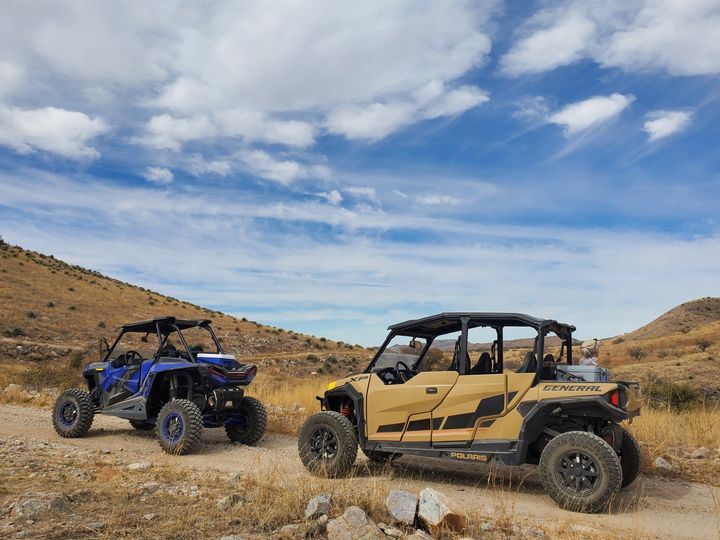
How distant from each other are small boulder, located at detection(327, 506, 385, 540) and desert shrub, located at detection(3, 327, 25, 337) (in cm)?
3529

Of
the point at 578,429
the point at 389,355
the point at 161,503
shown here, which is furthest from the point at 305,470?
the point at 578,429

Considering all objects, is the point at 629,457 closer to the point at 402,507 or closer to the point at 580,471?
the point at 580,471

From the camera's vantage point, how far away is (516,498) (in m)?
6.81

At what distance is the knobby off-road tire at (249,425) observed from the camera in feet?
34.8

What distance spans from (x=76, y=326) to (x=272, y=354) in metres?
14.6

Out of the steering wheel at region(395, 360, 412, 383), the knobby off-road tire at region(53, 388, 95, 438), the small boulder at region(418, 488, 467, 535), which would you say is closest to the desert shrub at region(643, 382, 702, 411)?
the steering wheel at region(395, 360, 412, 383)

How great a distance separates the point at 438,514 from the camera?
516cm

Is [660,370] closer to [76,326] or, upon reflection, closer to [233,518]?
[233,518]

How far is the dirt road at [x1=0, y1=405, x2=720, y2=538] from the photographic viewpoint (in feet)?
19.5

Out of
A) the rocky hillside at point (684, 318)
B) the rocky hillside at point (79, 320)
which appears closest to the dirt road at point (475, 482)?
the rocky hillside at point (79, 320)

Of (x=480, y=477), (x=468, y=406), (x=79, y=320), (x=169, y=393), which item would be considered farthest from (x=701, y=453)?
(x=79, y=320)

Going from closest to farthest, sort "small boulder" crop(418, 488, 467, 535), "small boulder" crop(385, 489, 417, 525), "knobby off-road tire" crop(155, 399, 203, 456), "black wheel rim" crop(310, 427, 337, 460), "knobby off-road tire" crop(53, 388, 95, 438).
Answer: "small boulder" crop(418, 488, 467, 535) → "small boulder" crop(385, 489, 417, 525) → "black wheel rim" crop(310, 427, 337, 460) → "knobby off-road tire" crop(155, 399, 203, 456) → "knobby off-road tire" crop(53, 388, 95, 438)

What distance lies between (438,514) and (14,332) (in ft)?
120

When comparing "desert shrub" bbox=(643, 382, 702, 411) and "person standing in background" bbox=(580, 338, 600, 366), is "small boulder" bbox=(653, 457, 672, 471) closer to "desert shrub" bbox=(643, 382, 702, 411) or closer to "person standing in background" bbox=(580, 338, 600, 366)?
"person standing in background" bbox=(580, 338, 600, 366)
